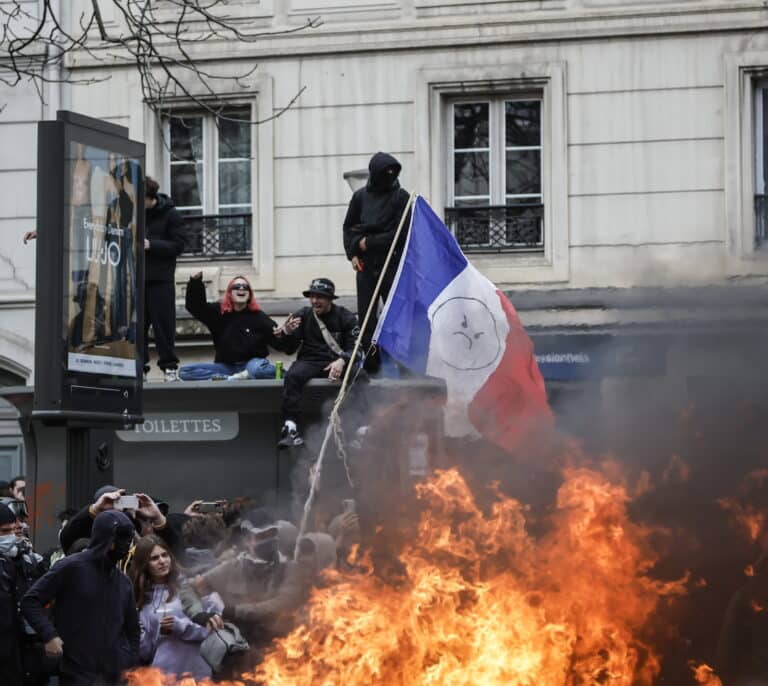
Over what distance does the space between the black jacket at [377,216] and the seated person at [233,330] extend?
3.94ft

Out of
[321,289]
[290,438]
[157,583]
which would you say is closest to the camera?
[157,583]

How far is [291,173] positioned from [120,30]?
2.29 m

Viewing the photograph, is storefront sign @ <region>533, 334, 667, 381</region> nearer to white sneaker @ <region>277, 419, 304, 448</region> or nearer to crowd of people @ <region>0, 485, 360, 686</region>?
white sneaker @ <region>277, 419, 304, 448</region>

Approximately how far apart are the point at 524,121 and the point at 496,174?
59 centimetres

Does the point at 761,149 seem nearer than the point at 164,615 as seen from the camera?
No

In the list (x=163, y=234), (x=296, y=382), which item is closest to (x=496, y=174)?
(x=163, y=234)

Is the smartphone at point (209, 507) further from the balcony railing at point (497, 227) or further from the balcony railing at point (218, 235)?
the balcony railing at point (218, 235)

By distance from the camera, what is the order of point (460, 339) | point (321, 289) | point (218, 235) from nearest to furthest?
point (460, 339) < point (321, 289) < point (218, 235)

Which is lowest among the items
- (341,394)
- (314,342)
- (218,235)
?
(341,394)

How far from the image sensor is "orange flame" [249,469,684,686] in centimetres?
920

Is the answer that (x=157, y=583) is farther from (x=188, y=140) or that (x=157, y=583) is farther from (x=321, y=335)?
(x=188, y=140)

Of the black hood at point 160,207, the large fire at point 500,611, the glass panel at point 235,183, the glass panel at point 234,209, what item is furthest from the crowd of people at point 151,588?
the glass panel at point 235,183

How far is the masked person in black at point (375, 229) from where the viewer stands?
1192 centimetres

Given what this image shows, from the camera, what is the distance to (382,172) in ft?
39.3
